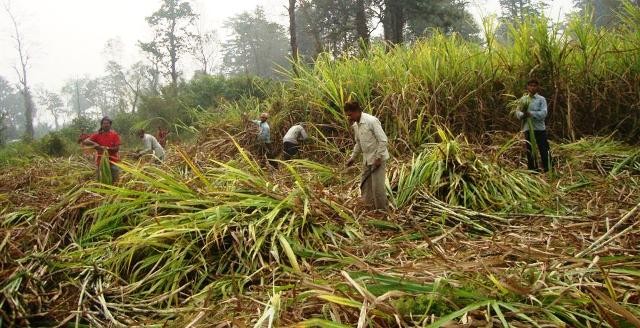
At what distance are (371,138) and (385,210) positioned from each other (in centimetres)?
67

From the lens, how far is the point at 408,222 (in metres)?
3.51

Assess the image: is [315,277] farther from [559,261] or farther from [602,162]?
[602,162]

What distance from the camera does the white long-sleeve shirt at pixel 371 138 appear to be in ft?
12.3

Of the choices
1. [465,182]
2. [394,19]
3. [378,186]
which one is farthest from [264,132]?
[394,19]

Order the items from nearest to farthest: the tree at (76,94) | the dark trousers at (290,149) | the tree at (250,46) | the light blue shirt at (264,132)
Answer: the dark trousers at (290,149) < the light blue shirt at (264,132) < the tree at (250,46) < the tree at (76,94)

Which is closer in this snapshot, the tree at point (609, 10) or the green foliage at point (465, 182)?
the green foliage at point (465, 182)

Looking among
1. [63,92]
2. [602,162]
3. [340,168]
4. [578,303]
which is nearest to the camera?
[578,303]

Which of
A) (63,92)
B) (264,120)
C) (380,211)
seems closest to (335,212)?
(380,211)

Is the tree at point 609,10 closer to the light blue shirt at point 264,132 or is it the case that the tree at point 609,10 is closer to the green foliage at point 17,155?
the light blue shirt at point 264,132

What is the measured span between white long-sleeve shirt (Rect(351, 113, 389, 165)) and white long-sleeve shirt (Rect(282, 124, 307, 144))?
288 centimetres

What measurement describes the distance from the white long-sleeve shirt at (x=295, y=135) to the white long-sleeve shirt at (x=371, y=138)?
288 centimetres

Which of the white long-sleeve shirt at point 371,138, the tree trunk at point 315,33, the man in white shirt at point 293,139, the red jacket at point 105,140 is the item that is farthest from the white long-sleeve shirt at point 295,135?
the white long-sleeve shirt at point 371,138

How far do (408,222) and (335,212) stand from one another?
64 centimetres

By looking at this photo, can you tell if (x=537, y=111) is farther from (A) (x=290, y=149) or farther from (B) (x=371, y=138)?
(A) (x=290, y=149)
